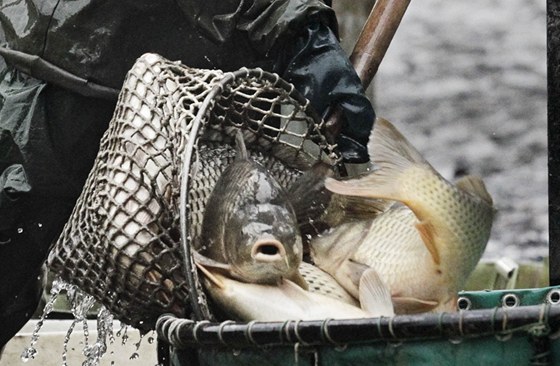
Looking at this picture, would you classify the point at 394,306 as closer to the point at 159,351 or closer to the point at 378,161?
the point at 378,161

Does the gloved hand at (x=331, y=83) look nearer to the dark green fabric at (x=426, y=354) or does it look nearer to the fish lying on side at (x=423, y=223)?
the fish lying on side at (x=423, y=223)

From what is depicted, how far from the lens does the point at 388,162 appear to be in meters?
2.82

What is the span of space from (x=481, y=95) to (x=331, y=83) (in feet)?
29.7

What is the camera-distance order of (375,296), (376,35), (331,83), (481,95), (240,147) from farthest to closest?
1. (481,95)
2. (376,35)
3. (331,83)
4. (240,147)
5. (375,296)

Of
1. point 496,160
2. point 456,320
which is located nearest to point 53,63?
point 456,320

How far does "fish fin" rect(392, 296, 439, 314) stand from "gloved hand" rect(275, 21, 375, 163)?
91cm

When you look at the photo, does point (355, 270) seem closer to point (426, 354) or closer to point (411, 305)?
point (411, 305)

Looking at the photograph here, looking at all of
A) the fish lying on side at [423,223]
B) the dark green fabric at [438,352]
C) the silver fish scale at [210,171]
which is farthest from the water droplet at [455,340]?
the silver fish scale at [210,171]

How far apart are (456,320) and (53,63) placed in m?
2.28

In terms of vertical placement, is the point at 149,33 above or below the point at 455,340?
below

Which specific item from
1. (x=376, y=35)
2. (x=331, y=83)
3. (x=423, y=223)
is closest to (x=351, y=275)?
(x=423, y=223)

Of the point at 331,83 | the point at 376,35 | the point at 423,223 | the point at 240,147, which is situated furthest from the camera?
the point at 376,35

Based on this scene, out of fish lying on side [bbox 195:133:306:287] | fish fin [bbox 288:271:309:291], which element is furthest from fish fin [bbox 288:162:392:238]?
fish fin [bbox 288:271:309:291]

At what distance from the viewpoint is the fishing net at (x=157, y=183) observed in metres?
2.98
